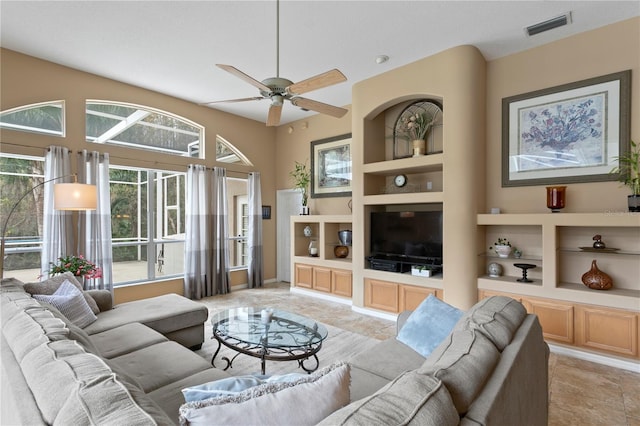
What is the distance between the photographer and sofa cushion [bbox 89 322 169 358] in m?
2.32

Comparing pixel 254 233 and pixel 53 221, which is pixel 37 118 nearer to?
pixel 53 221

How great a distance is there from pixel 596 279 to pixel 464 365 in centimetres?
296

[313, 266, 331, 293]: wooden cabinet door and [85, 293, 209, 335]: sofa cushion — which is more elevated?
[85, 293, 209, 335]: sofa cushion

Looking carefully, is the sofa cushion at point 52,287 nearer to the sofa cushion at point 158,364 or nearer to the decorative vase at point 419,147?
the sofa cushion at point 158,364

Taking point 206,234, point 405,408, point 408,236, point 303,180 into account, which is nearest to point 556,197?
point 408,236

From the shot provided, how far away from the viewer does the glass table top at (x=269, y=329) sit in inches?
101

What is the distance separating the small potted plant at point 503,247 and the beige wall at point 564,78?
1.25ft

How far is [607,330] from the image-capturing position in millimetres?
3102

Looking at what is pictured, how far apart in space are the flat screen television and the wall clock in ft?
1.56

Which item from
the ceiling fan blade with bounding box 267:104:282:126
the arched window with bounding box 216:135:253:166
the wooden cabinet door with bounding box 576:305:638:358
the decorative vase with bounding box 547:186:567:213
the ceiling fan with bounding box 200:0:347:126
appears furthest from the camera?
the arched window with bounding box 216:135:253:166

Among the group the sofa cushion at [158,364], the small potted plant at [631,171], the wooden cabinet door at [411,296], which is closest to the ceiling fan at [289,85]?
the sofa cushion at [158,364]

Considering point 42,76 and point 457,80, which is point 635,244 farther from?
point 42,76

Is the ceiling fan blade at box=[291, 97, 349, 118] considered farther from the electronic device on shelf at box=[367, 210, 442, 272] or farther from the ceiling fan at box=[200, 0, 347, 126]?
the electronic device on shelf at box=[367, 210, 442, 272]

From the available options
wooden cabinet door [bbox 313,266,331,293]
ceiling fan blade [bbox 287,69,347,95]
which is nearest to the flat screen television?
wooden cabinet door [bbox 313,266,331,293]
